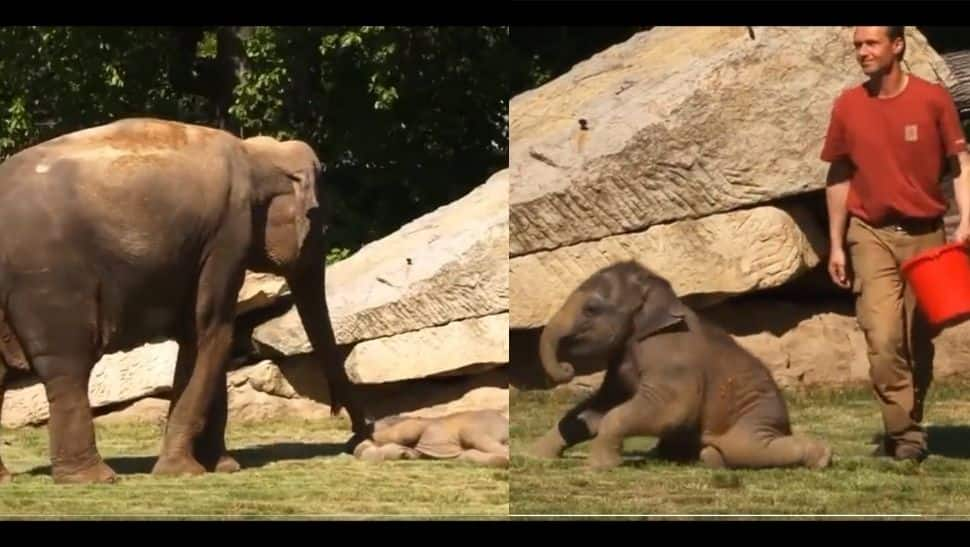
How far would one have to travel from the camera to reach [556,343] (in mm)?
9547

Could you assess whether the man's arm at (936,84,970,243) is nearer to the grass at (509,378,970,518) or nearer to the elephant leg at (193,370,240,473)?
the grass at (509,378,970,518)

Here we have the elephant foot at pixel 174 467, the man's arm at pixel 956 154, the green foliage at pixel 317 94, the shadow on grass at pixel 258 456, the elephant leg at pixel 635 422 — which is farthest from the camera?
the green foliage at pixel 317 94

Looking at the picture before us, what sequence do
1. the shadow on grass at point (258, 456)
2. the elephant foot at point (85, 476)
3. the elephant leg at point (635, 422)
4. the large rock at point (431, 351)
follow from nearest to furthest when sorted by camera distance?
the elephant leg at point (635, 422) → the elephant foot at point (85, 476) → the shadow on grass at point (258, 456) → the large rock at point (431, 351)

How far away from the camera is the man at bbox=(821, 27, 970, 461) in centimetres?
947

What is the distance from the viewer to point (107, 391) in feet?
35.9

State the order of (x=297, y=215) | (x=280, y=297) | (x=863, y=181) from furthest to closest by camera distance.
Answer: (x=280, y=297) → (x=297, y=215) → (x=863, y=181)

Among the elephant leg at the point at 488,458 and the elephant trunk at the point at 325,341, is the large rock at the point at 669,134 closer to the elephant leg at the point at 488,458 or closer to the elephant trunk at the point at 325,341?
the elephant leg at the point at 488,458

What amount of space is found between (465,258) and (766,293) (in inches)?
69.5

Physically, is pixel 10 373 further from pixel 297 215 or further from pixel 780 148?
pixel 780 148

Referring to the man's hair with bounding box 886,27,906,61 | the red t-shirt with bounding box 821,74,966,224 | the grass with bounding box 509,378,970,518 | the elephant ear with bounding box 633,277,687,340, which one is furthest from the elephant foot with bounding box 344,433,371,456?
the man's hair with bounding box 886,27,906,61

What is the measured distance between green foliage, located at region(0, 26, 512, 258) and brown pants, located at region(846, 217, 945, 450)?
178 centimetres

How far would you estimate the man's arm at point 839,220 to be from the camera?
31.2 feet

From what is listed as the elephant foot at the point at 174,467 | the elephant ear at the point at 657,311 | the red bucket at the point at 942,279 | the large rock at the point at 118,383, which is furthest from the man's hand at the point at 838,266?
the large rock at the point at 118,383

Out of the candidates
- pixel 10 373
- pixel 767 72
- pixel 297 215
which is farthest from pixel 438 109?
pixel 10 373
